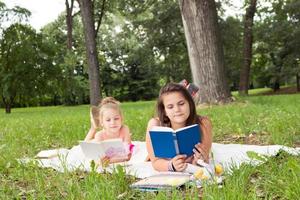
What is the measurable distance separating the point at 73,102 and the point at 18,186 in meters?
27.3

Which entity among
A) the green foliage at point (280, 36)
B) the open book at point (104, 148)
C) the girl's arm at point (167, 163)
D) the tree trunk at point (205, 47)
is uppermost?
the green foliage at point (280, 36)

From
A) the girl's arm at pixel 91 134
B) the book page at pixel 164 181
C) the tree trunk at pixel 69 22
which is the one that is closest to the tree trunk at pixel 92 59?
the tree trunk at pixel 69 22

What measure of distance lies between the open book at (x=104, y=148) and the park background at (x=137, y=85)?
17.6 inches

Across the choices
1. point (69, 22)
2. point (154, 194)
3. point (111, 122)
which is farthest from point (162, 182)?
point (69, 22)

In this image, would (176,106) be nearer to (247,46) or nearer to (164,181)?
(164,181)

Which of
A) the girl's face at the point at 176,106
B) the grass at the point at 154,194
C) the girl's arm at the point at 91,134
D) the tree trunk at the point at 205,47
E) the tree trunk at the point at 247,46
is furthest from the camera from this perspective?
the tree trunk at the point at 247,46

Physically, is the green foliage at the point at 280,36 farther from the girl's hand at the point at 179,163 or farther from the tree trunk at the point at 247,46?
the girl's hand at the point at 179,163

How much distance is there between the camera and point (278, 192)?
2.88m

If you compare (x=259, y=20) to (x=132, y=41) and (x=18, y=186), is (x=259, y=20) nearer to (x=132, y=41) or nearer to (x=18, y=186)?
(x=132, y=41)

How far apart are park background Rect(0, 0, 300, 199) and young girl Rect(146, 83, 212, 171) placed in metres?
0.39

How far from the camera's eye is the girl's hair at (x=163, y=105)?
13.3ft

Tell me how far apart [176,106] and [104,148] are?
88 centimetres

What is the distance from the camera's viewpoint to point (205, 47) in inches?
450

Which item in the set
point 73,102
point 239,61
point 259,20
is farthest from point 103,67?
point 259,20
